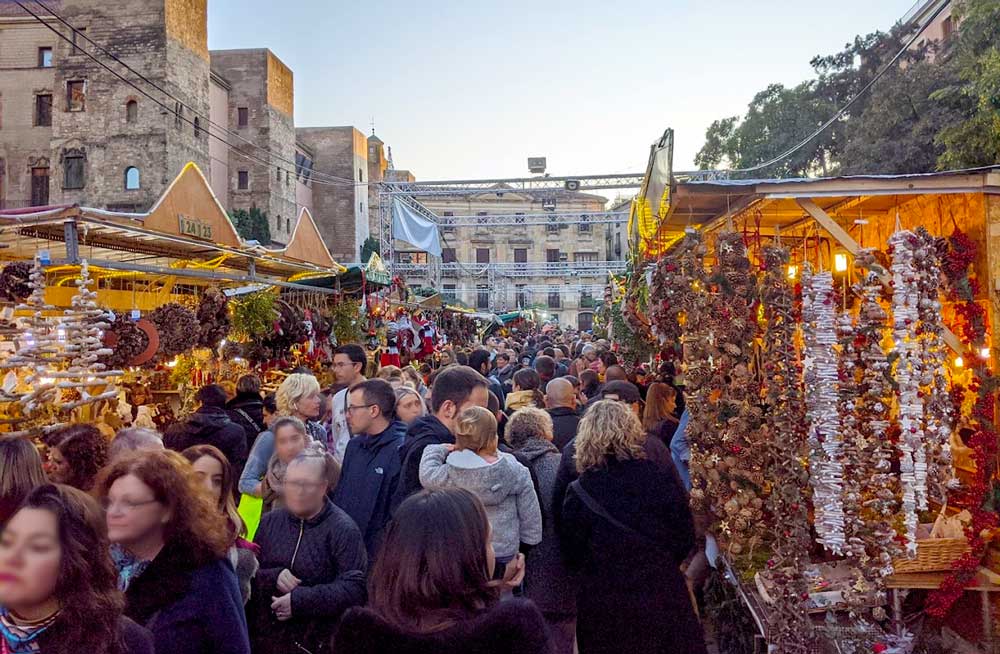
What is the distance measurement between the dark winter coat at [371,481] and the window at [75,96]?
93.1 ft

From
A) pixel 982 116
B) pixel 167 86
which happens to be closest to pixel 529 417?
pixel 982 116

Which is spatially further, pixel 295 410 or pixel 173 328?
pixel 173 328

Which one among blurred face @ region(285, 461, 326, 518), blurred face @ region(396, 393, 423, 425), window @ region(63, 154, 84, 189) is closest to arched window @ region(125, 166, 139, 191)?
window @ region(63, 154, 84, 189)

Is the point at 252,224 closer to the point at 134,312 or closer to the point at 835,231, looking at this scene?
the point at 134,312

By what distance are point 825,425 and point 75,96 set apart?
98.1ft

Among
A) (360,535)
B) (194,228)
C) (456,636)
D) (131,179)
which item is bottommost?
(360,535)

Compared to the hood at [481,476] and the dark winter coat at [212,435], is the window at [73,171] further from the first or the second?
the hood at [481,476]

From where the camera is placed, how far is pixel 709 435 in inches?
180

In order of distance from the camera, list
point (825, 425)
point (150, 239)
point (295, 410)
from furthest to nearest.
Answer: point (150, 239), point (295, 410), point (825, 425)

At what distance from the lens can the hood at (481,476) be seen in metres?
3.24

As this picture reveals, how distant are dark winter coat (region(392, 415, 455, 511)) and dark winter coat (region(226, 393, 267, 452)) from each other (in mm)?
2173

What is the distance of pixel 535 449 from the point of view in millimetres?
4008

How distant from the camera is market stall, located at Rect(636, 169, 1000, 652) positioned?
13.4 ft

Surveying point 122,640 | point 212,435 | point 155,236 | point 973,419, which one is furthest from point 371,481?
point 155,236
